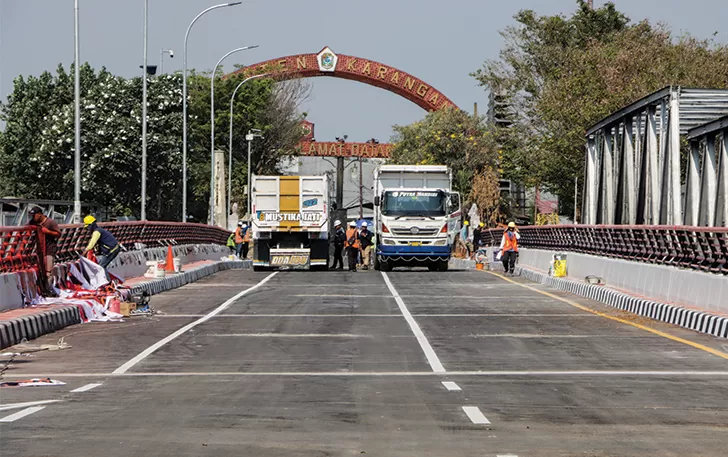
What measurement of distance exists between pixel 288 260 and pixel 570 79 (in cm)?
2203

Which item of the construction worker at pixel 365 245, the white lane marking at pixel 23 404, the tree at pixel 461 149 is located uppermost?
the tree at pixel 461 149

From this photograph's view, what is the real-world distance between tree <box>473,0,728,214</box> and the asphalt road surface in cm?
3597

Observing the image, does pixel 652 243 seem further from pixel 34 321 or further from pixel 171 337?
pixel 34 321

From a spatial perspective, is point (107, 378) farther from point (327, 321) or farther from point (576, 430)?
point (327, 321)

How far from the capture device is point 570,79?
61.9 meters

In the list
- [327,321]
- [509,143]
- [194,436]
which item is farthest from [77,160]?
[509,143]

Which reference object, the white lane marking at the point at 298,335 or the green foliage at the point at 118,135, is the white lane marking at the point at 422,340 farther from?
the green foliage at the point at 118,135

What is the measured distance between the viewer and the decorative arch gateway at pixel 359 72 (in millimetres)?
85375

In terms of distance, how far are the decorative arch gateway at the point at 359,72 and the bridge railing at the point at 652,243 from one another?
129ft

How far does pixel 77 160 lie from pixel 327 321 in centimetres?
1891

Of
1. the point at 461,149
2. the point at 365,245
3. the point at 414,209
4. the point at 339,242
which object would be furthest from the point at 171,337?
the point at 461,149

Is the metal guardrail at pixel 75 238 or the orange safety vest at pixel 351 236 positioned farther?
the orange safety vest at pixel 351 236

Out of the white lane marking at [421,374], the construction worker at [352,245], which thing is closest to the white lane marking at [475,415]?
the white lane marking at [421,374]

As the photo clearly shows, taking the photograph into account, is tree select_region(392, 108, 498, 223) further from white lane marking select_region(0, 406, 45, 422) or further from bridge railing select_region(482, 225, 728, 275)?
white lane marking select_region(0, 406, 45, 422)
